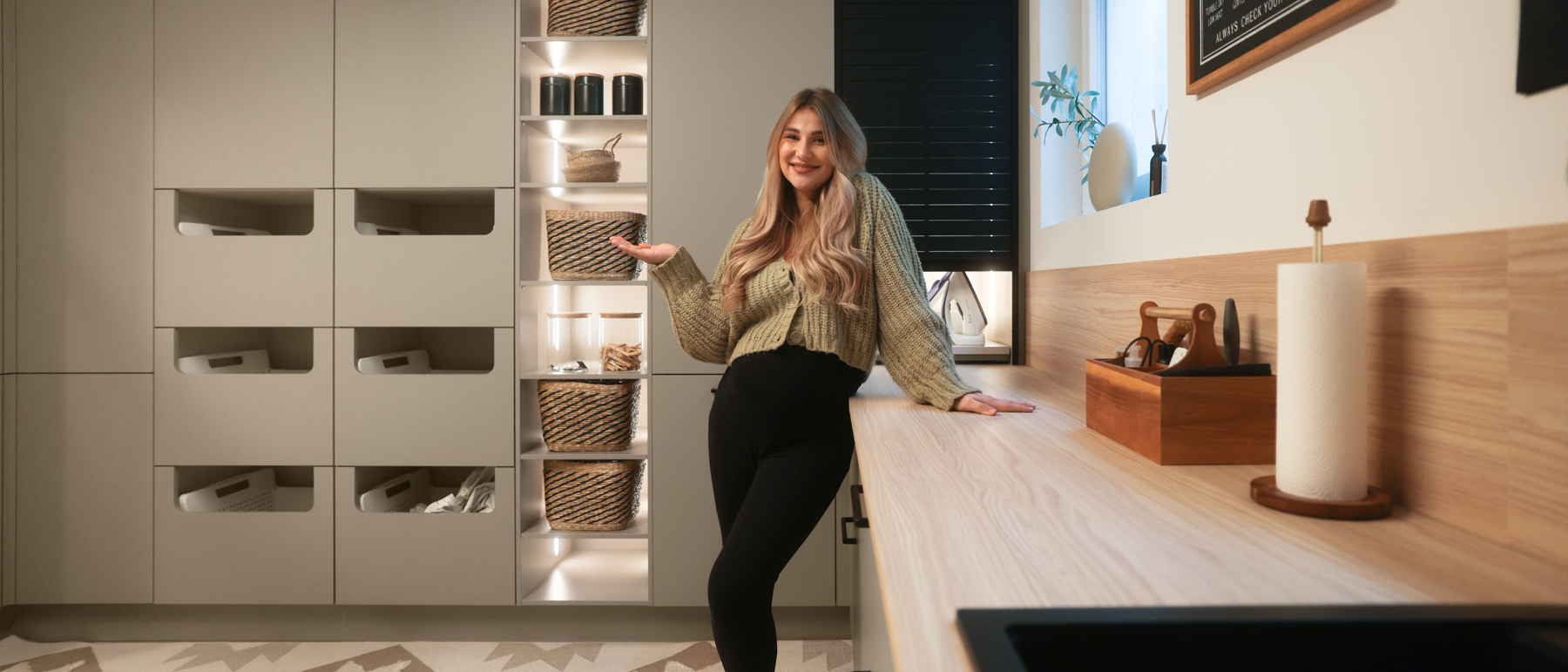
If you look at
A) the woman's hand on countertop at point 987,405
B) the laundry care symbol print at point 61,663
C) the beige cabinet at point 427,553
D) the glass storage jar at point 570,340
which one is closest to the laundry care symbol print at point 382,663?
the beige cabinet at point 427,553

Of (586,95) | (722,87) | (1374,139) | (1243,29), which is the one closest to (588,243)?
(586,95)

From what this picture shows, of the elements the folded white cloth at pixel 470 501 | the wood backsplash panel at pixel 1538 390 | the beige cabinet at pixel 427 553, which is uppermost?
the wood backsplash panel at pixel 1538 390

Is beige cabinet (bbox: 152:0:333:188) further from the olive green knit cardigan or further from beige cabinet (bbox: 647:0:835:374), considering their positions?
the olive green knit cardigan

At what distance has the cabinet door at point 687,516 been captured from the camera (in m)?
2.44

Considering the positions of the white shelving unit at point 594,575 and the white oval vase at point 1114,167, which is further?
the white shelving unit at point 594,575

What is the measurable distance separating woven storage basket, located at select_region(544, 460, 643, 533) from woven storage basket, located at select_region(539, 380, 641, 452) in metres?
0.06

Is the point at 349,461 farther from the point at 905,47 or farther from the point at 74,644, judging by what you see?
the point at 905,47

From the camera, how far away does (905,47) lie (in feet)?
8.15

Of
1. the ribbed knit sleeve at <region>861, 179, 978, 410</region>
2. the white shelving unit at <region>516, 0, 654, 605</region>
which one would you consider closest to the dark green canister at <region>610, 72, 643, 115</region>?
the white shelving unit at <region>516, 0, 654, 605</region>

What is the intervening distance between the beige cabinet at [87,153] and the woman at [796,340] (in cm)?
178

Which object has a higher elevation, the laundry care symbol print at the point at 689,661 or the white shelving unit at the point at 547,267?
the white shelving unit at the point at 547,267

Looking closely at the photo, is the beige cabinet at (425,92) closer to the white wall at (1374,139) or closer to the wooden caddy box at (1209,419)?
the white wall at (1374,139)

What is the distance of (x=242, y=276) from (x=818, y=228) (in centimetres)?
191

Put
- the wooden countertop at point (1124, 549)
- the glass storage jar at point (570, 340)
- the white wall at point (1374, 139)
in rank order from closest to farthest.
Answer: the wooden countertop at point (1124, 549) < the white wall at point (1374, 139) < the glass storage jar at point (570, 340)
